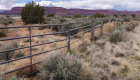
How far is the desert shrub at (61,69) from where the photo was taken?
330 centimetres

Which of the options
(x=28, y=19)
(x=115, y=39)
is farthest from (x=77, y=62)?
(x=28, y=19)

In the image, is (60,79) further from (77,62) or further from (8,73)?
(8,73)

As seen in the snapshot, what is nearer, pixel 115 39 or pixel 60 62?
pixel 60 62

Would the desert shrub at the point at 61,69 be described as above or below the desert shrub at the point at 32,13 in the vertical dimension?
below

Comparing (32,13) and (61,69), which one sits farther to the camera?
(32,13)

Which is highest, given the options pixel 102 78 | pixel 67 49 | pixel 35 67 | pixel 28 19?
pixel 28 19

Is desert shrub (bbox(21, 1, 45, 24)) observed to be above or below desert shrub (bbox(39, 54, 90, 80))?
above

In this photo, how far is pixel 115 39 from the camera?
28.0 ft

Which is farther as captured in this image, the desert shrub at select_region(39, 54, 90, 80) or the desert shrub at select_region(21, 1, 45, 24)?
the desert shrub at select_region(21, 1, 45, 24)

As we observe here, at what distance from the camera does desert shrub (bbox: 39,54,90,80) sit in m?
3.30

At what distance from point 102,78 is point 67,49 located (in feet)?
7.11

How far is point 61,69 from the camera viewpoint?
3.36m

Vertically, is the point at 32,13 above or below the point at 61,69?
above

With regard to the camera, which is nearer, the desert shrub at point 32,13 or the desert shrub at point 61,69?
the desert shrub at point 61,69
